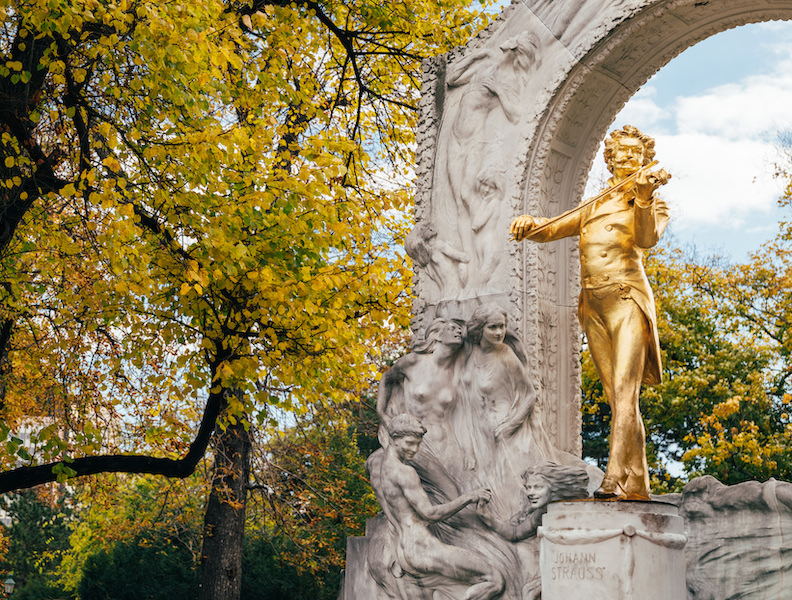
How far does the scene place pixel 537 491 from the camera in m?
6.95

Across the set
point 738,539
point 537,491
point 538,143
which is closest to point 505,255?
point 538,143

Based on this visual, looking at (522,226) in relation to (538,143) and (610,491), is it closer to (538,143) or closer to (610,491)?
(538,143)

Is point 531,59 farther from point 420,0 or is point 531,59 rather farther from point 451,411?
point 420,0

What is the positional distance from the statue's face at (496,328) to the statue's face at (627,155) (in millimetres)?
1515

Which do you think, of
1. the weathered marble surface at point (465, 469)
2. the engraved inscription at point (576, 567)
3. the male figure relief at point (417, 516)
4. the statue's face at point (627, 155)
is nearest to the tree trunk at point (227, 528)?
the weathered marble surface at point (465, 469)

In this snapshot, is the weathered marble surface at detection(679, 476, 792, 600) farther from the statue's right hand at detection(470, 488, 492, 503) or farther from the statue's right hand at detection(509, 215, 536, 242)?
the statue's right hand at detection(509, 215, 536, 242)

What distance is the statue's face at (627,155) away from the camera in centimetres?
677

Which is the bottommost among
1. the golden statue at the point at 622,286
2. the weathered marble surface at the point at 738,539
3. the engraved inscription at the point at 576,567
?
the engraved inscription at the point at 576,567

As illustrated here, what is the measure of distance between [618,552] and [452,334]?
2.63 m

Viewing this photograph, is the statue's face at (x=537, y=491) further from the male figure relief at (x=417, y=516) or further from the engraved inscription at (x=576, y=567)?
the engraved inscription at (x=576, y=567)

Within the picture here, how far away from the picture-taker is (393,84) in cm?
1375

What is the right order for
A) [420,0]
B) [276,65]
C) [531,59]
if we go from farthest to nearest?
[420,0], [276,65], [531,59]

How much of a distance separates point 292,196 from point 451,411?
8.94ft

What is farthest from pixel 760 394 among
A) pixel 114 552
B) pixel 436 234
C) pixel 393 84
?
pixel 114 552
